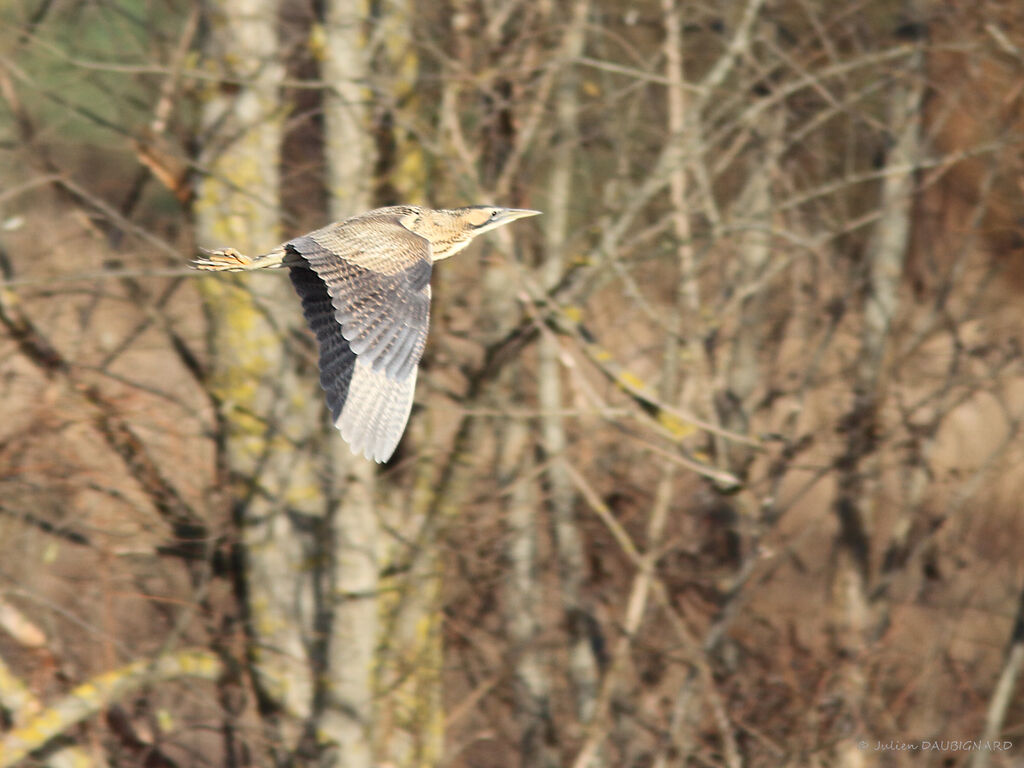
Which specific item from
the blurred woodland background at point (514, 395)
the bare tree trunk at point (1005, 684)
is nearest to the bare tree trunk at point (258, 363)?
the blurred woodland background at point (514, 395)

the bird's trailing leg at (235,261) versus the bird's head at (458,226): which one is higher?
the bird's head at (458,226)

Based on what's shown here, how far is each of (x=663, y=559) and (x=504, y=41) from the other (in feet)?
9.68

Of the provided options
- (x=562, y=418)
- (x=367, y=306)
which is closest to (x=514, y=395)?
(x=562, y=418)

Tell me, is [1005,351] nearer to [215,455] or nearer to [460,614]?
[460,614]

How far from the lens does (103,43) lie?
7859mm

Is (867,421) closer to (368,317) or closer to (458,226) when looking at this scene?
(458,226)

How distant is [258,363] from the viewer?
20.5ft

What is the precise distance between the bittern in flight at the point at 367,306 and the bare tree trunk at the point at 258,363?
1.53 meters

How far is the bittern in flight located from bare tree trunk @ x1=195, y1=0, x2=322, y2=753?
1.53 metres

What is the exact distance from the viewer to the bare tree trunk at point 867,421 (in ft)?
22.0

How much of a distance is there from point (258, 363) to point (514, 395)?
1.45 metres

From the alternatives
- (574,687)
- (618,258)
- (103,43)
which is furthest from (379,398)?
(103,43)

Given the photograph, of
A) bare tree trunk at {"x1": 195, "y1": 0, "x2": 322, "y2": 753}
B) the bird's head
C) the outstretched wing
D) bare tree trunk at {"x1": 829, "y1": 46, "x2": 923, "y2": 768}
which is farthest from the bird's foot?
bare tree trunk at {"x1": 829, "y1": 46, "x2": 923, "y2": 768}

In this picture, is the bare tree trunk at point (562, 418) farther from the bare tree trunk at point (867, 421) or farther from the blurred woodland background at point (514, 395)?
the bare tree trunk at point (867, 421)
